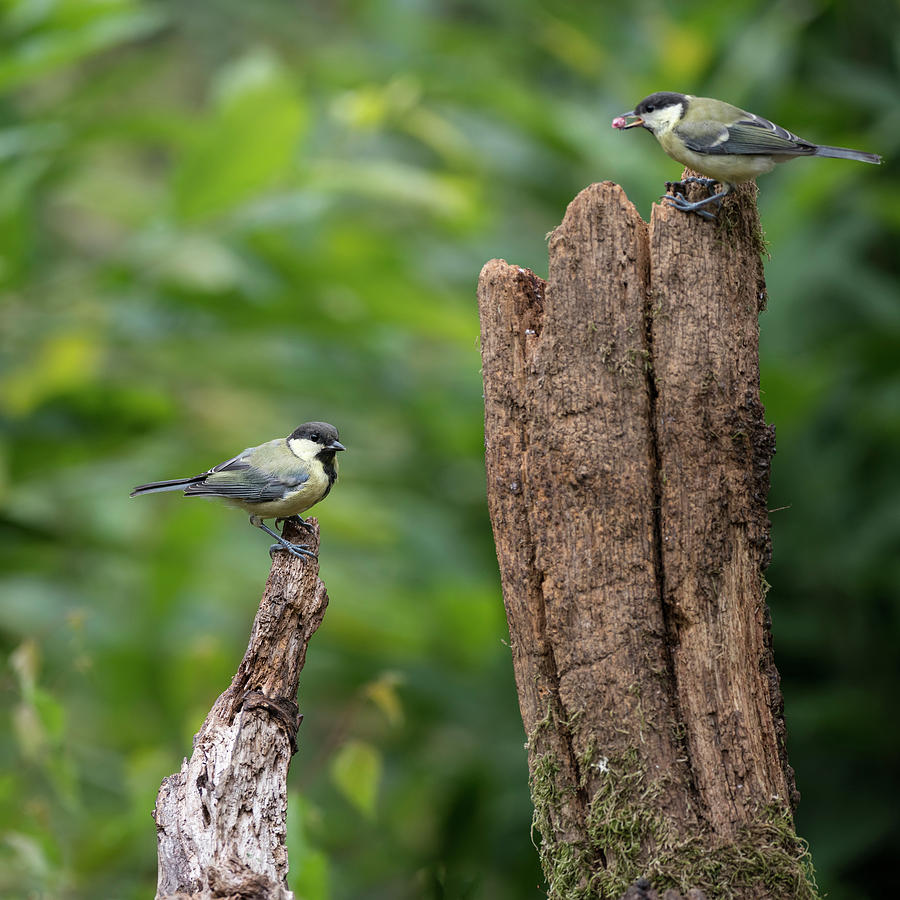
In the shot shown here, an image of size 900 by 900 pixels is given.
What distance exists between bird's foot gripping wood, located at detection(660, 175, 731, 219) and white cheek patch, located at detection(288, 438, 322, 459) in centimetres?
Answer: 154

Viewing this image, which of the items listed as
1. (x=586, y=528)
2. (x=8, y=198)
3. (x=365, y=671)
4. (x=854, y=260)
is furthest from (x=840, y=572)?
(x=8, y=198)

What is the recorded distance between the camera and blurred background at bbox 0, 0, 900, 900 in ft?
19.3

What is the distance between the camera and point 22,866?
4352 mm

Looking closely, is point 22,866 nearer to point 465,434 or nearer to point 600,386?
point 600,386

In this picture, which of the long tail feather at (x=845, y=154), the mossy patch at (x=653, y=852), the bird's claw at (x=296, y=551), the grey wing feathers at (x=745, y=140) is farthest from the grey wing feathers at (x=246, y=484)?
the long tail feather at (x=845, y=154)

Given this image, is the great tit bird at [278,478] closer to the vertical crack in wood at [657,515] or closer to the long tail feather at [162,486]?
the long tail feather at [162,486]

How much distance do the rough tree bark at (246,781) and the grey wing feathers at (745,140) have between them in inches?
68.2

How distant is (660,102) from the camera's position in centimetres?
351

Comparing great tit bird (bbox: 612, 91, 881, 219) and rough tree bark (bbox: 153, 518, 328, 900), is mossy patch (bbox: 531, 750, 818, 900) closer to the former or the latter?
rough tree bark (bbox: 153, 518, 328, 900)

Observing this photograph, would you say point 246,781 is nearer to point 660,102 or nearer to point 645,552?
point 645,552

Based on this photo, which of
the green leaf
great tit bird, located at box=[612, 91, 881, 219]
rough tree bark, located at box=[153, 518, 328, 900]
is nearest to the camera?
rough tree bark, located at box=[153, 518, 328, 900]

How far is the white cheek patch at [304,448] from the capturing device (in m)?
3.90

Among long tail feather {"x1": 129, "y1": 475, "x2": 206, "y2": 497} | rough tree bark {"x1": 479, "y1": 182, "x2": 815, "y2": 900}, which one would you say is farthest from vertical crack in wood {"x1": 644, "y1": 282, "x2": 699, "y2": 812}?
long tail feather {"x1": 129, "y1": 475, "x2": 206, "y2": 497}

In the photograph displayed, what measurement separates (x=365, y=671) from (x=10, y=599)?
239cm
